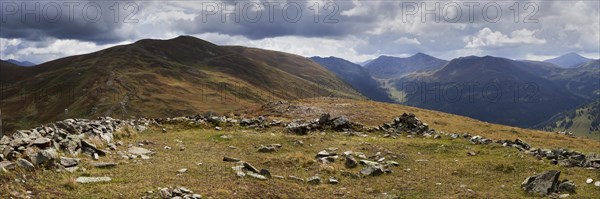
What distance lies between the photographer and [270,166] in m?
25.5

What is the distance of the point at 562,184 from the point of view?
66.4 feet

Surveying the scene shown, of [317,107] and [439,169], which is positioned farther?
[317,107]

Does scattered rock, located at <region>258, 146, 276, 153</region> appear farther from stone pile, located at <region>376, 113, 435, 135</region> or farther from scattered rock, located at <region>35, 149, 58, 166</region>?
stone pile, located at <region>376, 113, 435, 135</region>

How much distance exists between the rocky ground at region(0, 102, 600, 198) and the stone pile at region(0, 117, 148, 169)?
0.05m

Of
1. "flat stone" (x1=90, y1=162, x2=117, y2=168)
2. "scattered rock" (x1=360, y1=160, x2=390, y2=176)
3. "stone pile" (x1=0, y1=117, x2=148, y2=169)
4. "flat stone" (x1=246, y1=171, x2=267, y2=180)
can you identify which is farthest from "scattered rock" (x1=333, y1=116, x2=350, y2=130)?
"flat stone" (x1=90, y1=162, x2=117, y2=168)

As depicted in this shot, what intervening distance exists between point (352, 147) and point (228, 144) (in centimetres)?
936

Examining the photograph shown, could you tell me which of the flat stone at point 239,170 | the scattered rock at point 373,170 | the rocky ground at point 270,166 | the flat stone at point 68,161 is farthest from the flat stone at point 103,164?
the scattered rock at point 373,170

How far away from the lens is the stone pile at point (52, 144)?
18.1 metres

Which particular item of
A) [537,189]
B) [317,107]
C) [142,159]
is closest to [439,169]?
[537,189]

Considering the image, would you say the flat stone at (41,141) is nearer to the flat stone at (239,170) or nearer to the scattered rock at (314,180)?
the flat stone at (239,170)

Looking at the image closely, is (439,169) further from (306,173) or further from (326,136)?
(326,136)

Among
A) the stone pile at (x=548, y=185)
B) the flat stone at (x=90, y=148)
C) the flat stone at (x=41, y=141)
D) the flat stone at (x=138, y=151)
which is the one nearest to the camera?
the stone pile at (x=548, y=185)

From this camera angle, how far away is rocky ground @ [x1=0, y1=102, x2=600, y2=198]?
17.6 m

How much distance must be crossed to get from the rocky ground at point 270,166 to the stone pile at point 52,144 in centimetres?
5
